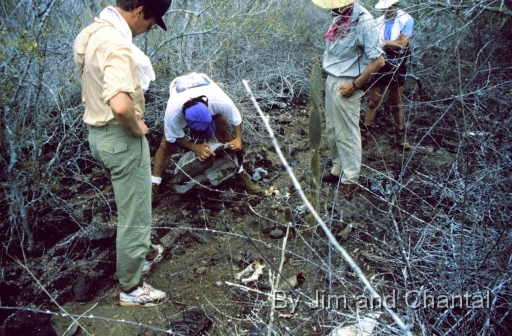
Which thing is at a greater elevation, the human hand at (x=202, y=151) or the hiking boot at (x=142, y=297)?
the human hand at (x=202, y=151)

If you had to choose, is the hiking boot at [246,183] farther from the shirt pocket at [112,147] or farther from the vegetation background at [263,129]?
the shirt pocket at [112,147]

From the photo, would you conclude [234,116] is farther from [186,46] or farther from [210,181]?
[186,46]

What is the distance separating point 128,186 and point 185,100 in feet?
3.90

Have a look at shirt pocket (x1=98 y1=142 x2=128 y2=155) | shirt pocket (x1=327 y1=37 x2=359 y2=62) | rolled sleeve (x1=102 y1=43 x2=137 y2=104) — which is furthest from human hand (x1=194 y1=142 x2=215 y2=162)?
rolled sleeve (x1=102 y1=43 x2=137 y2=104)

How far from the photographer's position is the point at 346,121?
3.49m

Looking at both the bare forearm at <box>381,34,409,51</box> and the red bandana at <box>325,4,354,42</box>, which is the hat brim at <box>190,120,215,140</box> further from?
the bare forearm at <box>381,34,409,51</box>

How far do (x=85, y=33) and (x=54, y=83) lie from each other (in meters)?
2.04

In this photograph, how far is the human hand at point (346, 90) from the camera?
10.9ft

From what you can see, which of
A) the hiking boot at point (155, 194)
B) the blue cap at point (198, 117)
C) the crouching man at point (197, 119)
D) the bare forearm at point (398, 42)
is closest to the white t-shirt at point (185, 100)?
the crouching man at point (197, 119)

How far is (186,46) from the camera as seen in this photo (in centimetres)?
497

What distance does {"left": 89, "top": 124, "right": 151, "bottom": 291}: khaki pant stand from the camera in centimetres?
229

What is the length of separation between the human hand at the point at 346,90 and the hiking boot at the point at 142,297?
219 cm

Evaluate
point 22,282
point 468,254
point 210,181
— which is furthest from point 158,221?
point 468,254

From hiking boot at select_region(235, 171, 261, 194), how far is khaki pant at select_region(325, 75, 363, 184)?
87 cm
